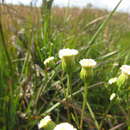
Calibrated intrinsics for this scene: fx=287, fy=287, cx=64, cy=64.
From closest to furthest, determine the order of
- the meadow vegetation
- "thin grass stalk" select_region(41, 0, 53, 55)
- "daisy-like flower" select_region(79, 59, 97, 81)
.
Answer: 1. "daisy-like flower" select_region(79, 59, 97, 81)
2. the meadow vegetation
3. "thin grass stalk" select_region(41, 0, 53, 55)

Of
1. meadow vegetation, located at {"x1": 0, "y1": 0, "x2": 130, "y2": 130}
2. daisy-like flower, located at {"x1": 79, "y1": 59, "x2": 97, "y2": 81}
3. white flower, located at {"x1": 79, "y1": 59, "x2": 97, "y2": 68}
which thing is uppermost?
white flower, located at {"x1": 79, "y1": 59, "x2": 97, "y2": 68}

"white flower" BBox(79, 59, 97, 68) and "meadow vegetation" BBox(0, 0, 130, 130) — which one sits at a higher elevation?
"white flower" BBox(79, 59, 97, 68)

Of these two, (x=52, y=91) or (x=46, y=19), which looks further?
(x=46, y=19)

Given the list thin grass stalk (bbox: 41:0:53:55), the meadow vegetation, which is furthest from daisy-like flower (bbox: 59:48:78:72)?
thin grass stalk (bbox: 41:0:53:55)

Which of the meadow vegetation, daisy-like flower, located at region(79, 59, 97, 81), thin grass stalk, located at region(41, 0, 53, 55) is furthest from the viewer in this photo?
thin grass stalk, located at region(41, 0, 53, 55)

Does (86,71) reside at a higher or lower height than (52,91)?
higher

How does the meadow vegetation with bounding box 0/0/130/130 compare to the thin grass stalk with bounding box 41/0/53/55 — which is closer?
the meadow vegetation with bounding box 0/0/130/130

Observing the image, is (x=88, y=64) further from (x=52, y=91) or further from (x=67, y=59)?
(x=52, y=91)

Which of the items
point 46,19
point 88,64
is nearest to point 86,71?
point 88,64

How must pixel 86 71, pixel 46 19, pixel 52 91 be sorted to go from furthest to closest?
pixel 46 19 < pixel 52 91 < pixel 86 71

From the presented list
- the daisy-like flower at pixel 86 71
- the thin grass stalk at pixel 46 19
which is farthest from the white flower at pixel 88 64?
the thin grass stalk at pixel 46 19

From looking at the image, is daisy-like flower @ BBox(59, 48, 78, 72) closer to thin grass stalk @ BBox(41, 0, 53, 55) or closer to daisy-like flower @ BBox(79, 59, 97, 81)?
daisy-like flower @ BBox(79, 59, 97, 81)

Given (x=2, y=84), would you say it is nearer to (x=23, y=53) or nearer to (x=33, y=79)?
(x=33, y=79)
